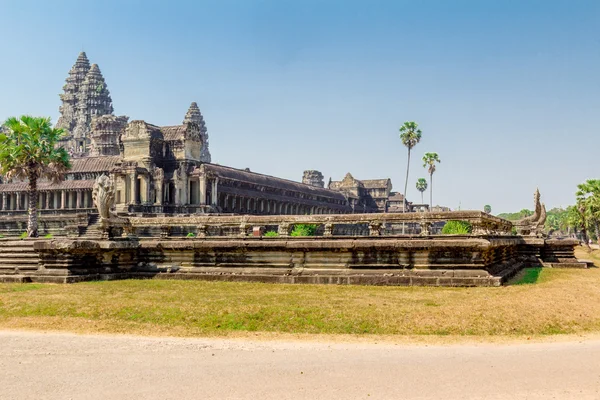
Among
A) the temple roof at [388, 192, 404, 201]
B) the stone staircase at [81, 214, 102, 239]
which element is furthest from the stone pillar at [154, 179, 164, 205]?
the temple roof at [388, 192, 404, 201]

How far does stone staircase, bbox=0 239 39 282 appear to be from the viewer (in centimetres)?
1881

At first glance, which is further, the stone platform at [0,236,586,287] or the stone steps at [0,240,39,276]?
the stone steps at [0,240,39,276]

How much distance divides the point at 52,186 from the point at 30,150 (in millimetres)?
26957

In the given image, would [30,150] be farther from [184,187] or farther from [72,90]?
[72,90]

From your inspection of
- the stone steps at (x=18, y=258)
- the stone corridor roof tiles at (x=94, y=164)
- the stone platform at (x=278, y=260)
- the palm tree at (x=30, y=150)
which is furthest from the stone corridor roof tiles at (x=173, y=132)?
the stone platform at (x=278, y=260)

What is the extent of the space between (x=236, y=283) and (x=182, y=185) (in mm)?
50644

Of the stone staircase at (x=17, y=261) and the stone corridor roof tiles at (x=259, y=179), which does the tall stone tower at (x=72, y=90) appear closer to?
the stone corridor roof tiles at (x=259, y=179)

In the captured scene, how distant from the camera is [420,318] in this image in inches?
454

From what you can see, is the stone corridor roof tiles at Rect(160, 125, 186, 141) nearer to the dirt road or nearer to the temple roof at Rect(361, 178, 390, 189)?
the dirt road

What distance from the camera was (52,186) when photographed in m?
72.8

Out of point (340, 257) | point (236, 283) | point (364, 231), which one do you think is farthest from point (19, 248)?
point (364, 231)

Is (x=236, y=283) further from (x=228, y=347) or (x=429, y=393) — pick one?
(x=429, y=393)

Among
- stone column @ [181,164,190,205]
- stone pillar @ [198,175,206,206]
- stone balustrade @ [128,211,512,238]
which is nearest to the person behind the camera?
stone balustrade @ [128,211,512,238]

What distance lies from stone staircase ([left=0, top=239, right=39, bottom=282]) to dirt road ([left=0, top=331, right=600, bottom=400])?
916 cm
